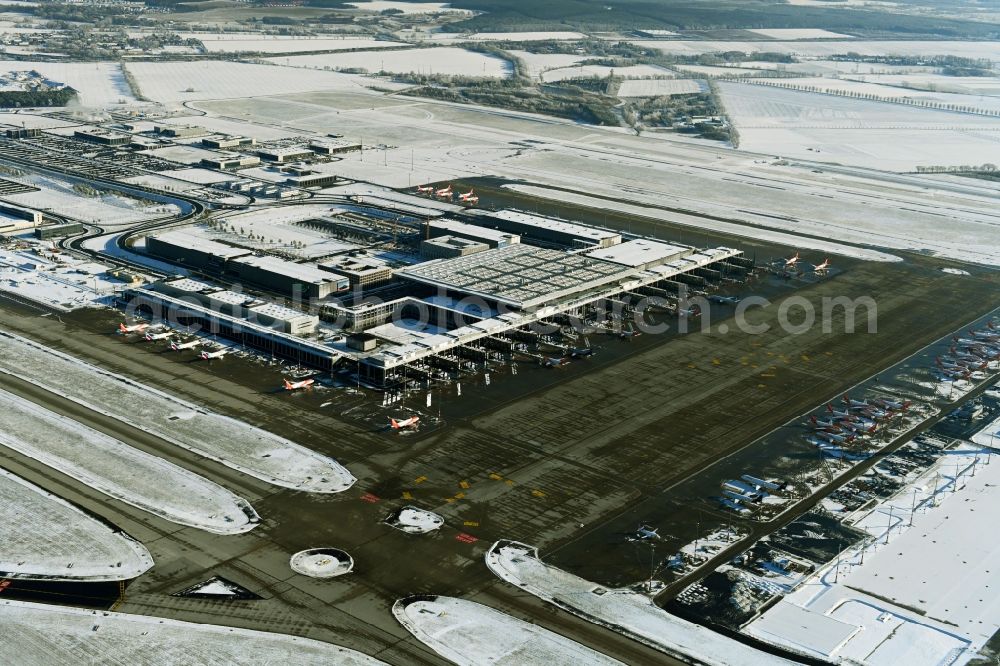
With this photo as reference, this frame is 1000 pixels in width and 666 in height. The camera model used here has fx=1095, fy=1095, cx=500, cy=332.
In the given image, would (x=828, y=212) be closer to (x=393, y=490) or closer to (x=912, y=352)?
(x=912, y=352)

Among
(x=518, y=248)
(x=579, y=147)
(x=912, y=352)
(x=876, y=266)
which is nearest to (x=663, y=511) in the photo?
(x=912, y=352)

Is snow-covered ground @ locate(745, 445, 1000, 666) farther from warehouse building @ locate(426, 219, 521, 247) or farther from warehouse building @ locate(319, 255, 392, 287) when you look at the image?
warehouse building @ locate(426, 219, 521, 247)

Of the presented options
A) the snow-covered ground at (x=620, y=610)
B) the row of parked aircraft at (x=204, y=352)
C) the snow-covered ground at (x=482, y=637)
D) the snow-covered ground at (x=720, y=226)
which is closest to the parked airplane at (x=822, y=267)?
the snow-covered ground at (x=720, y=226)

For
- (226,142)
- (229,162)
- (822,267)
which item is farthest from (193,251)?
(226,142)

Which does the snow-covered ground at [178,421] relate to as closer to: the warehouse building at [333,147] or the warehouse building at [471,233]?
the warehouse building at [471,233]

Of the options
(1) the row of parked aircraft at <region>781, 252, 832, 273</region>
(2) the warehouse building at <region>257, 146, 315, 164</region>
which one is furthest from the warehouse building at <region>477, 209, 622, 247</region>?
(2) the warehouse building at <region>257, 146, 315, 164</region>

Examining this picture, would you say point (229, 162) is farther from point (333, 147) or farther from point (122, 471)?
point (122, 471)
